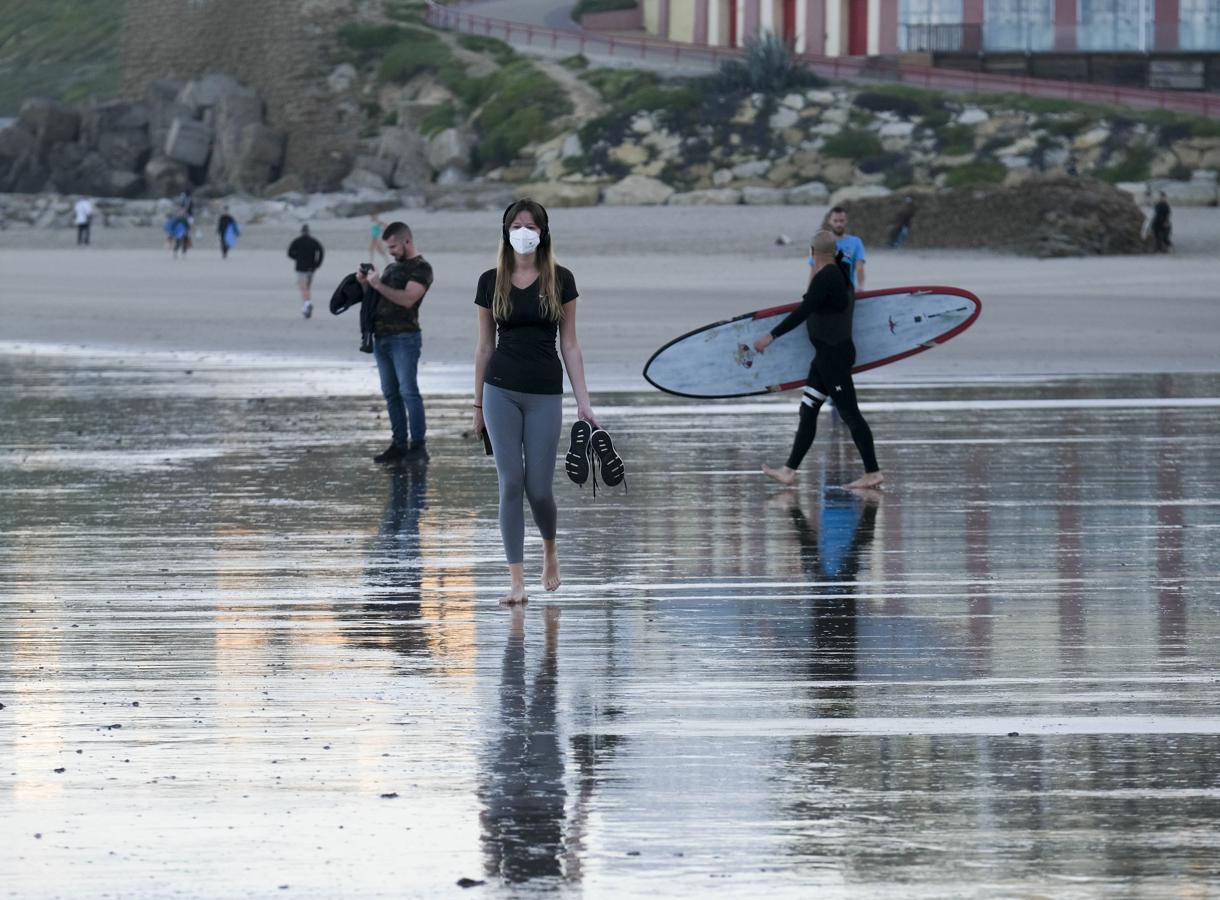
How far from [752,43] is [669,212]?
14304mm

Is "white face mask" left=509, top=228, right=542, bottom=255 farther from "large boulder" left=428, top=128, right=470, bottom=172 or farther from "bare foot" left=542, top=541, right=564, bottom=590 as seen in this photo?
"large boulder" left=428, top=128, right=470, bottom=172

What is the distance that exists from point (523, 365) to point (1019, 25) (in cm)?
6388

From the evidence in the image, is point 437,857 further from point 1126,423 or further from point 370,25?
point 370,25

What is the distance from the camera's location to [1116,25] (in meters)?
68.6

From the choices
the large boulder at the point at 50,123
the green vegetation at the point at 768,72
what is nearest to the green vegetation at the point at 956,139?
the green vegetation at the point at 768,72

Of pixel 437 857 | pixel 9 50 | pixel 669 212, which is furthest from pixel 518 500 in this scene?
pixel 9 50

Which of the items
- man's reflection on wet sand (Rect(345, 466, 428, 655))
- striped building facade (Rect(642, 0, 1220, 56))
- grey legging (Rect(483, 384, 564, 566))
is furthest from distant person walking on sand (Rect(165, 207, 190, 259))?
grey legging (Rect(483, 384, 564, 566))

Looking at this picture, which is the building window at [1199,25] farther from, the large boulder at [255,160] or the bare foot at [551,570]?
the bare foot at [551,570]

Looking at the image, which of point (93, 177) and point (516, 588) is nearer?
point (516, 588)

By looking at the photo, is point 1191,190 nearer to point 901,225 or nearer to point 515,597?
point 901,225

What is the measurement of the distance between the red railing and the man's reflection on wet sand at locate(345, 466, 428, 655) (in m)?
56.8

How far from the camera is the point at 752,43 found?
7056 centimetres

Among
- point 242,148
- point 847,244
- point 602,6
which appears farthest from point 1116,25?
point 847,244

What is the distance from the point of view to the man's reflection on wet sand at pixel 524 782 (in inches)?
221
